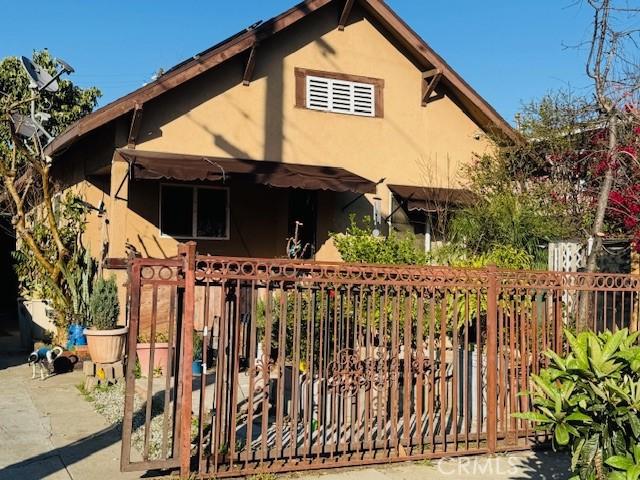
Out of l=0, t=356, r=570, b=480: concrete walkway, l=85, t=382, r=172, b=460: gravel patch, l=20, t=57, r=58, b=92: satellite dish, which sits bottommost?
l=0, t=356, r=570, b=480: concrete walkway

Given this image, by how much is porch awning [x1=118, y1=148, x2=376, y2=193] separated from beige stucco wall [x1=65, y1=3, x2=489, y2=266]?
0.48 meters

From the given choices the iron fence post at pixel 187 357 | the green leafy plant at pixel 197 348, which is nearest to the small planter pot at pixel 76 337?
the green leafy plant at pixel 197 348

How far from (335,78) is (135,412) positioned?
7.57 m

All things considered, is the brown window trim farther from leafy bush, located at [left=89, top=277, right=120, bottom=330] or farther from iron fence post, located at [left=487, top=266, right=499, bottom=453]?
iron fence post, located at [left=487, top=266, right=499, bottom=453]

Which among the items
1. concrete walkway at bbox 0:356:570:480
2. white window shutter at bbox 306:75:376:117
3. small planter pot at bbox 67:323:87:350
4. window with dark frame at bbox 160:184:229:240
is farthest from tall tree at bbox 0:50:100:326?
white window shutter at bbox 306:75:376:117

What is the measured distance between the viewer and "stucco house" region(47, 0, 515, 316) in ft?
36.2

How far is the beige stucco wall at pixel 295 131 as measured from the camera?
11.4 metres

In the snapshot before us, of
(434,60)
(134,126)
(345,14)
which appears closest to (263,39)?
(345,14)

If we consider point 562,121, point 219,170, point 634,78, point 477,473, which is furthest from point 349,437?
point 562,121

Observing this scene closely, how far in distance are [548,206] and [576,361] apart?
859 cm

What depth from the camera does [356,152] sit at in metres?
12.9

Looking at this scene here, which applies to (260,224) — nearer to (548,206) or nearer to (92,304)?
(92,304)

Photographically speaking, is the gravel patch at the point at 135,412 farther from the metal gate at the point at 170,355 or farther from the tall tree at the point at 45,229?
the tall tree at the point at 45,229

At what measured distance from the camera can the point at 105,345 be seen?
30.9 feet
